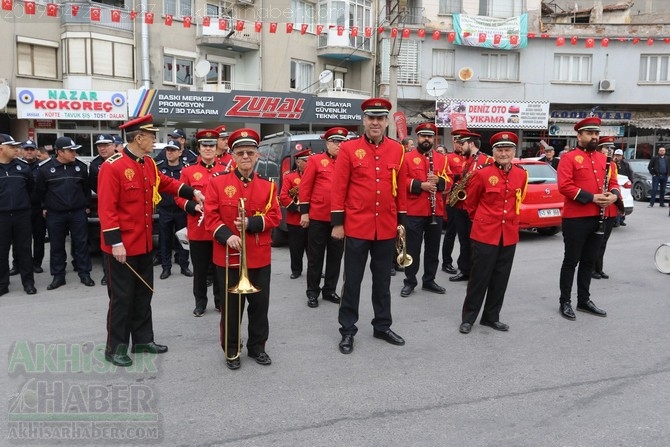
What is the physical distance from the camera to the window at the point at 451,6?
29.5 m

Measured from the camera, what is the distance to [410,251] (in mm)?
7293

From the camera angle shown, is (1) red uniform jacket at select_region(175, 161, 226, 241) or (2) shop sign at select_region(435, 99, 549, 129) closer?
(1) red uniform jacket at select_region(175, 161, 226, 241)

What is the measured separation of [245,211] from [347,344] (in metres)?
1.59

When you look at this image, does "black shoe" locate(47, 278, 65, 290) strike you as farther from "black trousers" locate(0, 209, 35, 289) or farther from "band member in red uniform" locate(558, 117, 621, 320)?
"band member in red uniform" locate(558, 117, 621, 320)

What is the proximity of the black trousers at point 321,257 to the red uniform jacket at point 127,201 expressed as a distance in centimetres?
243

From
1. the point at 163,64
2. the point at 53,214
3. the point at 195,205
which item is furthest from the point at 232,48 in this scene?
the point at 195,205

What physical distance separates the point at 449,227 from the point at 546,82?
24.1m

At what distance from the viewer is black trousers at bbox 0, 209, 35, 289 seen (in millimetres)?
7344

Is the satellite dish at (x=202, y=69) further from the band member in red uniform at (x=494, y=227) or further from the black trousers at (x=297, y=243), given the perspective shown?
the band member in red uniform at (x=494, y=227)

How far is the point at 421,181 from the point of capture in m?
7.30

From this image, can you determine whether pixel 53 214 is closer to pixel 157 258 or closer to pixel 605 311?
pixel 157 258

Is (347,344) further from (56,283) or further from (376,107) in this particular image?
(56,283)

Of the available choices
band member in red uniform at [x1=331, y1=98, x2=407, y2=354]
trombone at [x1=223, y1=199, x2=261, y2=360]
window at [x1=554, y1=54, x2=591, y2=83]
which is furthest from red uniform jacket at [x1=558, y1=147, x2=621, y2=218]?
window at [x1=554, y1=54, x2=591, y2=83]

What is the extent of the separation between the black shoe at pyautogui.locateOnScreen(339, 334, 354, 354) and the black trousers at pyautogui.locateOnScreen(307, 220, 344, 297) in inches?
66.2
